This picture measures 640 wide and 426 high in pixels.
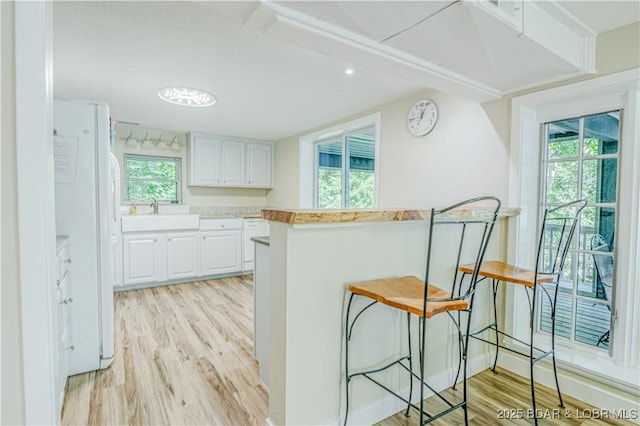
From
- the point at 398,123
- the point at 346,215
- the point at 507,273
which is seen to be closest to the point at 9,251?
the point at 346,215

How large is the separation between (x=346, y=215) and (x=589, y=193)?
1742mm

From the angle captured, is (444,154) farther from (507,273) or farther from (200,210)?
(200,210)

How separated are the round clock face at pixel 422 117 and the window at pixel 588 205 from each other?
2.93ft

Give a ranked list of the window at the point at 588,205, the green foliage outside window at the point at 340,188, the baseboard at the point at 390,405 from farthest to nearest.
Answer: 1. the green foliage outside window at the point at 340,188
2. the window at the point at 588,205
3. the baseboard at the point at 390,405

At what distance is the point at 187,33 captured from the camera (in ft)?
6.39

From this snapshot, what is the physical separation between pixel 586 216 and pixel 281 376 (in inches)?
84.2

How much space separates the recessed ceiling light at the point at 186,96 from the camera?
2.94m

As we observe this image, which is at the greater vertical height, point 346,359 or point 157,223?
point 157,223

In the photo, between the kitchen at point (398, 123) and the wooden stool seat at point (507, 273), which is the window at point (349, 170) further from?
the wooden stool seat at point (507, 273)

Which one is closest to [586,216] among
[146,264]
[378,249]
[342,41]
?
[378,249]

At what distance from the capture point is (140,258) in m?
4.16

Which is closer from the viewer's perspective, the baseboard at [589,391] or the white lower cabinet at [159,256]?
the baseboard at [589,391]

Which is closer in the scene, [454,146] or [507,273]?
[507,273]

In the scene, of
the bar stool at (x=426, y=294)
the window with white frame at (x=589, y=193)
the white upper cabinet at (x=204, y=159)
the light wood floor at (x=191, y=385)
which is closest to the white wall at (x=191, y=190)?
the white upper cabinet at (x=204, y=159)
